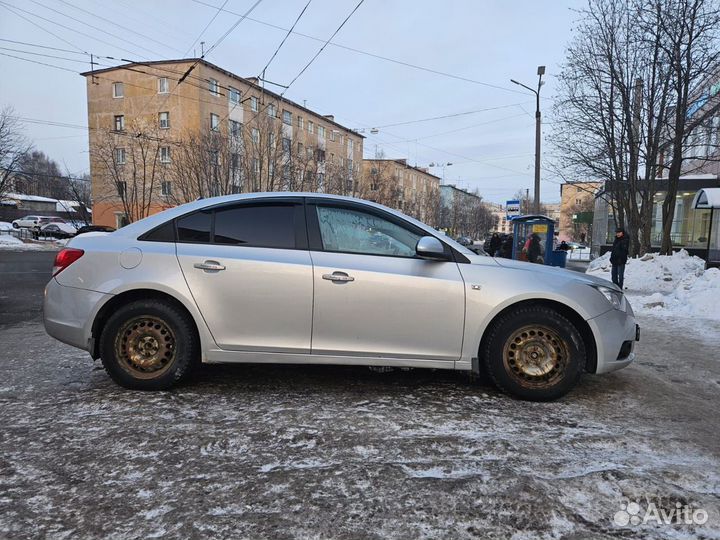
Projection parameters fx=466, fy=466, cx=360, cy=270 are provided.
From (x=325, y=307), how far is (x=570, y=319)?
78.1 inches

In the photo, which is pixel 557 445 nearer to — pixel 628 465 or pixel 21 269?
pixel 628 465

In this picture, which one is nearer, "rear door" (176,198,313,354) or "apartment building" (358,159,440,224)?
"rear door" (176,198,313,354)

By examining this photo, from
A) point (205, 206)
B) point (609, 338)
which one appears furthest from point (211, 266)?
point (609, 338)

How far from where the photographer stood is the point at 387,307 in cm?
354

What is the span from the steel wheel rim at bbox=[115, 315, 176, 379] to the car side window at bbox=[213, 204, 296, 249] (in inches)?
32.8

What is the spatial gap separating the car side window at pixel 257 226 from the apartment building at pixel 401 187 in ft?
96.8

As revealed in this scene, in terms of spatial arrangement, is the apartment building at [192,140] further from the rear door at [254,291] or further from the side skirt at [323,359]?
the side skirt at [323,359]

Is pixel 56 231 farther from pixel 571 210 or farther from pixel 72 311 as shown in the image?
pixel 571 210

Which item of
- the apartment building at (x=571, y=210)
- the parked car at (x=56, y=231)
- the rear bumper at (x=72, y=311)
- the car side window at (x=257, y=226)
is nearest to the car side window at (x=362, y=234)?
the car side window at (x=257, y=226)

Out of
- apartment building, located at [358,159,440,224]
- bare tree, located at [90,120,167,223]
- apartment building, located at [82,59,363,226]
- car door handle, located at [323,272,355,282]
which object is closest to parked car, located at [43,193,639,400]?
car door handle, located at [323,272,355,282]

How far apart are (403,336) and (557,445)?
126 cm

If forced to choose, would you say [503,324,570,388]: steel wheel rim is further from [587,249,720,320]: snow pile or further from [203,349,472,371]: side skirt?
[587,249,720,320]: snow pile

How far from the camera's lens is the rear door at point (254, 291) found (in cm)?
357

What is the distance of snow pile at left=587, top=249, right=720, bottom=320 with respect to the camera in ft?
27.5
